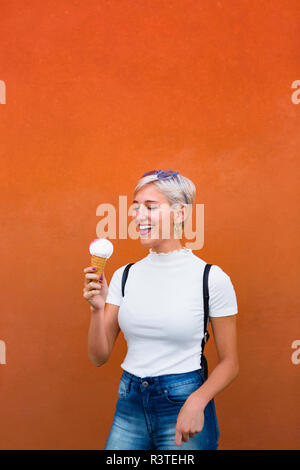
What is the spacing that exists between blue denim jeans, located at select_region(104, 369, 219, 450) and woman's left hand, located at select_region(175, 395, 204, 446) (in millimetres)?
67

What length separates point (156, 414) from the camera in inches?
62.5

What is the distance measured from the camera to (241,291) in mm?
2684

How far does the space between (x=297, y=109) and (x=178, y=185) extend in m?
1.34

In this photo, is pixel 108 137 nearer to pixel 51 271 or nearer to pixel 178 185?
pixel 51 271

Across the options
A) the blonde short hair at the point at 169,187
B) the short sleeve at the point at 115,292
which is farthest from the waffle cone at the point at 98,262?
the blonde short hair at the point at 169,187

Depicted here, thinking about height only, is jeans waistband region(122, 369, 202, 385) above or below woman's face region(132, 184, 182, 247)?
below

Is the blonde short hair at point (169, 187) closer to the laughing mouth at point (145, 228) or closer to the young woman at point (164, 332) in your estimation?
the young woman at point (164, 332)

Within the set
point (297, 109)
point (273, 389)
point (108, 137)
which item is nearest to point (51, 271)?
point (108, 137)

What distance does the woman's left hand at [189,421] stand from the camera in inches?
58.7

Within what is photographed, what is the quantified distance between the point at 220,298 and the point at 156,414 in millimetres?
494

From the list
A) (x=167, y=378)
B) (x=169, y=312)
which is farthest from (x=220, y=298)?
(x=167, y=378)

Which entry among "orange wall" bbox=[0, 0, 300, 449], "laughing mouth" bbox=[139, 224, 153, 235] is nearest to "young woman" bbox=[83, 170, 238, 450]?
"laughing mouth" bbox=[139, 224, 153, 235]

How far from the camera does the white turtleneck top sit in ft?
5.37

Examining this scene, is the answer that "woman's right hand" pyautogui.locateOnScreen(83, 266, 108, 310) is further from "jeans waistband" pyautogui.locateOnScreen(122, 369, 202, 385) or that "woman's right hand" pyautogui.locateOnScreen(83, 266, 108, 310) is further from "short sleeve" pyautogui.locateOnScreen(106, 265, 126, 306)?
"jeans waistband" pyautogui.locateOnScreen(122, 369, 202, 385)
